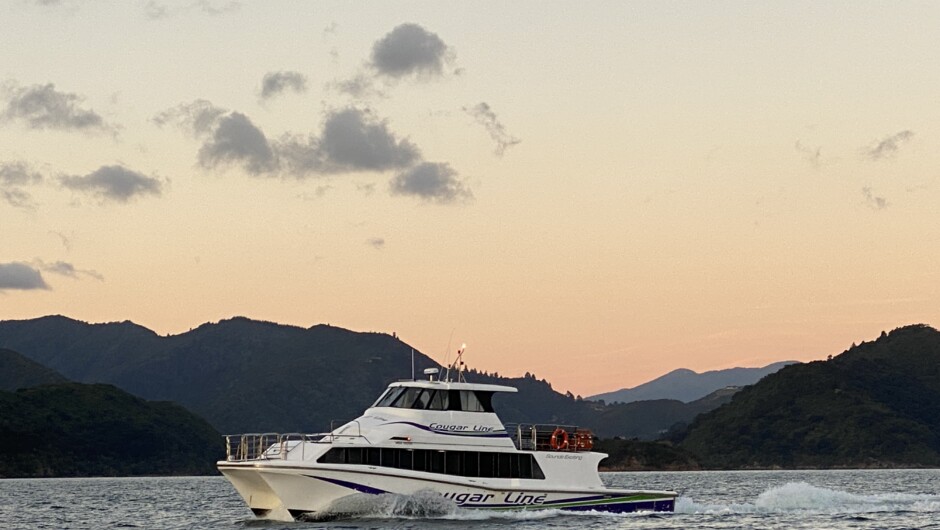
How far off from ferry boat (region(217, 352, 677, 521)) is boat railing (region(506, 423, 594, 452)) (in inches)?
1.4

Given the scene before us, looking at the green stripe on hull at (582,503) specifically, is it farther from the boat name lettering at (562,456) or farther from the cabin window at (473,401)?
the cabin window at (473,401)

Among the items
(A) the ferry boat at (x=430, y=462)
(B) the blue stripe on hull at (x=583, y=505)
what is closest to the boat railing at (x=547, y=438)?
(A) the ferry boat at (x=430, y=462)

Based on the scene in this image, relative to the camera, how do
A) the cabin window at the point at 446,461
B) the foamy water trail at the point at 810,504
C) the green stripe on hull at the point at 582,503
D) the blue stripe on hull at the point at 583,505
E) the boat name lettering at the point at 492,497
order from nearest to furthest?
the blue stripe on hull at the point at 583,505
the cabin window at the point at 446,461
the boat name lettering at the point at 492,497
the green stripe on hull at the point at 582,503
the foamy water trail at the point at 810,504

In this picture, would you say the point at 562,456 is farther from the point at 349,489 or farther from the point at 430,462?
the point at 349,489

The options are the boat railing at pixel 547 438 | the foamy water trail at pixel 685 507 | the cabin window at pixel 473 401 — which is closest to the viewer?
the foamy water trail at pixel 685 507

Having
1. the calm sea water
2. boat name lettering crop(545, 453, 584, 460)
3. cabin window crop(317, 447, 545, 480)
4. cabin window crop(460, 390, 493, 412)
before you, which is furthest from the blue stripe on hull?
cabin window crop(460, 390, 493, 412)

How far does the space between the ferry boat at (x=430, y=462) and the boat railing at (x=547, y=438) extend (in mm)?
35

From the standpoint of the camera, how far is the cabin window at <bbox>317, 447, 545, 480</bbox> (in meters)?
40.7

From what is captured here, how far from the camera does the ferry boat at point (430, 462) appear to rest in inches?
1578

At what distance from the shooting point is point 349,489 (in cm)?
4012

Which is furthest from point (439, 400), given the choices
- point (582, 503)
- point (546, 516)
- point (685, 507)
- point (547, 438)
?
point (685, 507)

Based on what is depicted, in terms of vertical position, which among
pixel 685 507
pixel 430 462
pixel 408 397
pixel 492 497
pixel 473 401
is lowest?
pixel 685 507

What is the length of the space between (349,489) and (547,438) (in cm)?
773

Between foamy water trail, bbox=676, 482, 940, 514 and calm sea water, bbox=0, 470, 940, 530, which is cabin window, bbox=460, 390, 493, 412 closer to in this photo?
calm sea water, bbox=0, 470, 940, 530
